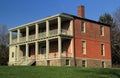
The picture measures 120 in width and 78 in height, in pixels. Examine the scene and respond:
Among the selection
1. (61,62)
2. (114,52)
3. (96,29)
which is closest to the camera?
(61,62)

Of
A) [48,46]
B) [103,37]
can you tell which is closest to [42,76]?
[48,46]

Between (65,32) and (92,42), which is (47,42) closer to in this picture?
(65,32)

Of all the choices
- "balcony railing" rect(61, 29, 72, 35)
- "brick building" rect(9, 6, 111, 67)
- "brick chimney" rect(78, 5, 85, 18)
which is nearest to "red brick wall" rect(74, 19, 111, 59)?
"brick building" rect(9, 6, 111, 67)

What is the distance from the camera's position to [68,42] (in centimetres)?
4000

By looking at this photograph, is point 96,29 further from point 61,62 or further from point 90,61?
point 61,62

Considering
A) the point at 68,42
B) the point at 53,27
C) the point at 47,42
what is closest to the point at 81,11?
the point at 53,27

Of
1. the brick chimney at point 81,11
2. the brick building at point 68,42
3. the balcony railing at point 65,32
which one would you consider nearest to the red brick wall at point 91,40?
the brick building at point 68,42

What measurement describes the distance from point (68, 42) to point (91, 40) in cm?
424

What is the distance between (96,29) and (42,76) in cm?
2704

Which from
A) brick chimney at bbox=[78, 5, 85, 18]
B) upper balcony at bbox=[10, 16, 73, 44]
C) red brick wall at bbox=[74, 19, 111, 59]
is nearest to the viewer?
upper balcony at bbox=[10, 16, 73, 44]

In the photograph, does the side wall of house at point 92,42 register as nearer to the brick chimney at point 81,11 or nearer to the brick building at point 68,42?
the brick building at point 68,42

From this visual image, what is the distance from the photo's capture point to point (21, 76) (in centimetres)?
1709

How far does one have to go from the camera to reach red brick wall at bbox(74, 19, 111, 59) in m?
39.9

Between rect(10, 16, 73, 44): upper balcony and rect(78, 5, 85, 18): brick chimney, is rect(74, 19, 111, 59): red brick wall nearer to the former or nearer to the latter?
rect(10, 16, 73, 44): upper balcony
